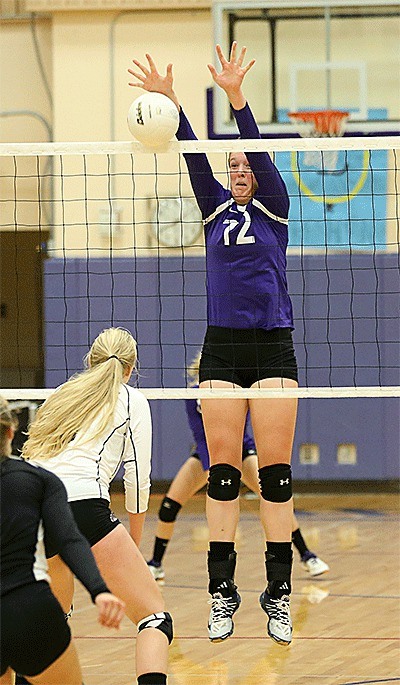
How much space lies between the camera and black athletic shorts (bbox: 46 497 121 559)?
4.06 meters

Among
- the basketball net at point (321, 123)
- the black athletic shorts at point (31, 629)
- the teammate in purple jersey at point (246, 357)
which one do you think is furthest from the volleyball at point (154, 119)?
the basketball net at point (321, 123)

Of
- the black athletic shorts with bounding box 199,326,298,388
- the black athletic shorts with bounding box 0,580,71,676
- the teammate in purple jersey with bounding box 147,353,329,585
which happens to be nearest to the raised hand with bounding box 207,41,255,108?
the black athletic shorts with bounding box 199,326,298,388

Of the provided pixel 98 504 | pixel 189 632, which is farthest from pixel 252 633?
pixel 98 504

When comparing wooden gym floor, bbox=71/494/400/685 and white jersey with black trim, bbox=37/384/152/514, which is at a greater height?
white jersey with black trim, bbox=37/384/152/514

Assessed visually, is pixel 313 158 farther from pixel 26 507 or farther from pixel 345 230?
pixel 26 507

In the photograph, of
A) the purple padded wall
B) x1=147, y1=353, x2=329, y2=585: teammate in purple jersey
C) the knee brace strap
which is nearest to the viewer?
the knee brace strap

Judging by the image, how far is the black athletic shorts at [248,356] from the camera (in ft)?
16.1

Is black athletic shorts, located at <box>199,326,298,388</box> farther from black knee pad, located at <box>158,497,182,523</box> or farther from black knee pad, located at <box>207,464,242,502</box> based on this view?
black knee pad, located at <box>158,497,182,523</box>

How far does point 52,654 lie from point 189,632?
306 cm

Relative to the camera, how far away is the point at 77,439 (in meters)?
4.14

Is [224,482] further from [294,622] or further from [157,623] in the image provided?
[294,622]

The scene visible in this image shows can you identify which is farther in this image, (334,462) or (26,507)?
(334,462)

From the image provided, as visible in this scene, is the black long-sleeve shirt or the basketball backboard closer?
the black long-sleeve shirt

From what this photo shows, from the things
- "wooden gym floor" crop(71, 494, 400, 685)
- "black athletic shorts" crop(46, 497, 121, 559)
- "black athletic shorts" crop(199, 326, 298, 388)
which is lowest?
"wooden gym floor" crop(71, 494, 400, 685)
